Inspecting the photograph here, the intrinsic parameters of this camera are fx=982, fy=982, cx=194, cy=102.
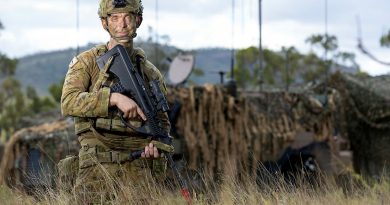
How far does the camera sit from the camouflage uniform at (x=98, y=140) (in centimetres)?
530

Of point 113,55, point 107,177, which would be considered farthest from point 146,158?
point 113,55

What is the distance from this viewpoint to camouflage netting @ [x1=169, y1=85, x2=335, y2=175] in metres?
16.3

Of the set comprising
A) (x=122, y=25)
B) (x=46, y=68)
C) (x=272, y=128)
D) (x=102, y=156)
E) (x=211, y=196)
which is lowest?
(x=46, y=68)

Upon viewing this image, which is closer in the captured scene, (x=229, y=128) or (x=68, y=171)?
(x=68, y=171)

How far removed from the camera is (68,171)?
18.0 feet

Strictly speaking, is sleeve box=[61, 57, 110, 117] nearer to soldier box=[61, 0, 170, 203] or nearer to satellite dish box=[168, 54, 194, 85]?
soldier box=[61, 0, 170, 203]

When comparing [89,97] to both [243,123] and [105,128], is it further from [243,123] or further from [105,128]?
[243,123]

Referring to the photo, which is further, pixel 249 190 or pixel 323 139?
pixel 323 139

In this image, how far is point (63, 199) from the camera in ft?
18.2

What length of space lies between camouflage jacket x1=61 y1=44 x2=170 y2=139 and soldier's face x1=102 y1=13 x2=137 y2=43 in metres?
0.14

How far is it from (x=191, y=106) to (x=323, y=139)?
2636 mm

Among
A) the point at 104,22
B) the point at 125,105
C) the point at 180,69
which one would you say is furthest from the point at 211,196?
the point at 180,69

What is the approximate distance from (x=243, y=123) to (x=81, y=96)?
1191 cm

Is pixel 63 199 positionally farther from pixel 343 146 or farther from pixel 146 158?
pixel 343 146
